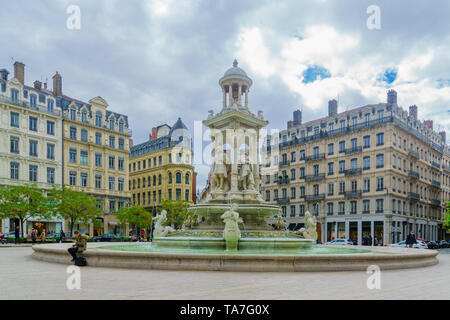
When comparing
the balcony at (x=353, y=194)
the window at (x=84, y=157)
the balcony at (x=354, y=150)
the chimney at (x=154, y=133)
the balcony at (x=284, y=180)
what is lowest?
the balcony at (x=353, y=194)

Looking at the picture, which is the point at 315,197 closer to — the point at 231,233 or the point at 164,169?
the point at 164,169

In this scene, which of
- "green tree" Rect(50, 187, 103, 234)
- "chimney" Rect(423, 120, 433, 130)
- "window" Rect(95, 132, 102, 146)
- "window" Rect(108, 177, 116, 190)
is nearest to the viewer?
"green tree" Rect(50, 187, 103, 234)

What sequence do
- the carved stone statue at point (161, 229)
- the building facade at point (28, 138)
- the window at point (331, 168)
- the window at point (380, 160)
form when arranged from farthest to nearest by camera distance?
the window at point (331, 168)
the window at point (380, 160)
the building facade at point (28, 138)
the carved stone statue at point (161, 229)

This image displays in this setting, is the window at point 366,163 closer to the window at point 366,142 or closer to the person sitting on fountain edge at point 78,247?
the window at point 366,142

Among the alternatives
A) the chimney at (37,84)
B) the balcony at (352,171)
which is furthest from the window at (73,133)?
the balcony at (352,171)

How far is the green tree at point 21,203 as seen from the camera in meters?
36.7

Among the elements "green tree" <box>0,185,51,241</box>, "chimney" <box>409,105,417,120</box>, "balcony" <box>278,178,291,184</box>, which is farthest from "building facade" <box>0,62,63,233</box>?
"chimney" <box>409,105,417,120</box>

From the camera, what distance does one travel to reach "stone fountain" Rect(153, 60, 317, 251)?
16.0m

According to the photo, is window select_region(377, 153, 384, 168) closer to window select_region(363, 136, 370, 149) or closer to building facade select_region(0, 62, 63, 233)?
window select_region(363, 136, 370, 149)

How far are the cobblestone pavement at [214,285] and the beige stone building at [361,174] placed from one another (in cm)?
4299

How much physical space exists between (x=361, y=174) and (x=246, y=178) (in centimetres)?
3828

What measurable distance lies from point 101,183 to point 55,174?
7408 millimetres

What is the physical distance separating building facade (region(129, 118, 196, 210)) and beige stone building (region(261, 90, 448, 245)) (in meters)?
14.2
